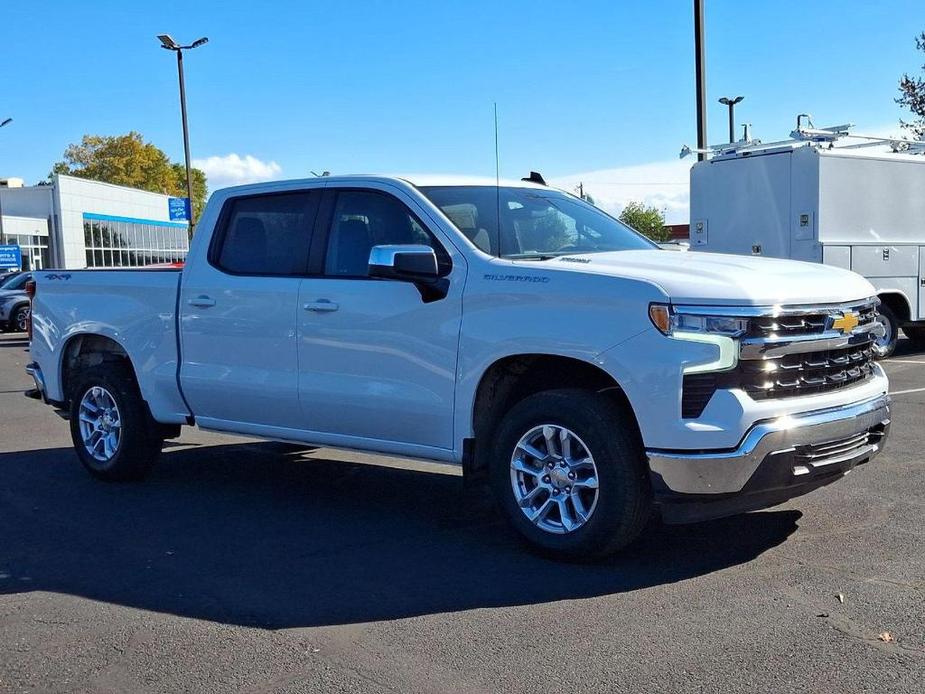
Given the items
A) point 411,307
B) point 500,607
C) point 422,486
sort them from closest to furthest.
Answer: point 500,607, point 411,307, point 422,486

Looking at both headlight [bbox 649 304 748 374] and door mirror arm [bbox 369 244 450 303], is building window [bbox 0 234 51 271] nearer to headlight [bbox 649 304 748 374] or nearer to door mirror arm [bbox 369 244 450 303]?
door mirror arm [bbox 369 244 450 303]

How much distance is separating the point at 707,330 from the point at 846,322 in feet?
2.90

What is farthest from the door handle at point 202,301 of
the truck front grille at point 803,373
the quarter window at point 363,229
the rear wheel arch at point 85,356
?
the truck front grille at point 803,373

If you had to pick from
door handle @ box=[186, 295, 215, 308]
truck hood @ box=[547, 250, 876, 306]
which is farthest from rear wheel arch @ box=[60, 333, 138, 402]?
truck hood @ box=[547, 250, 876, 306]

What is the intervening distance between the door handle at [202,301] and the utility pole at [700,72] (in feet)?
39.5

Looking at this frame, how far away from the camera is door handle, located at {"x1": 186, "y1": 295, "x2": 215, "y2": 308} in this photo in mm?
6762

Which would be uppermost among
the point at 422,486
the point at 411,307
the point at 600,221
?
the point at 600,221

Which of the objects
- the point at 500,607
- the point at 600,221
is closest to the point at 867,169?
the point at 600,221

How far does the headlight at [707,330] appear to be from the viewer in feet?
15.7

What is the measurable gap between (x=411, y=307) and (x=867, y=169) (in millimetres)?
10784

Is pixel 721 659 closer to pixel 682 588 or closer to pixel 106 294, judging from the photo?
pixel 682 588

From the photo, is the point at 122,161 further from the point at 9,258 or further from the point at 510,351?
the point at 510,351

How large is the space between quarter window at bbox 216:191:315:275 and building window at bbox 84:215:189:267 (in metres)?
52.6

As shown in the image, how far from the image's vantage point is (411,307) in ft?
19.0
